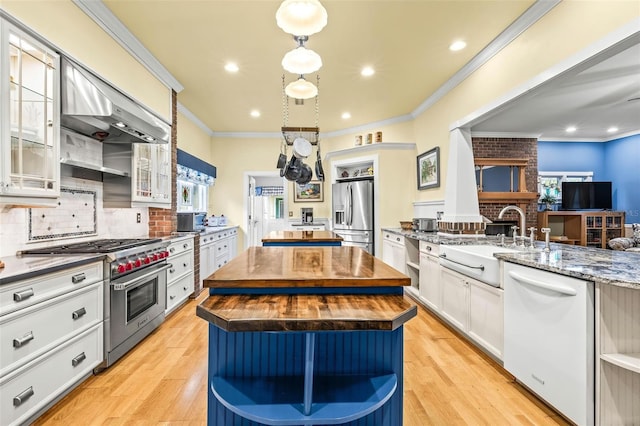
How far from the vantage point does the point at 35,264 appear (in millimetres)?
1714

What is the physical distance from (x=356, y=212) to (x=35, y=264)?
446 cm

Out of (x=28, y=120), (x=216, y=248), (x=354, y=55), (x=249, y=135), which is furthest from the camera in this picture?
(x=249, y=135)

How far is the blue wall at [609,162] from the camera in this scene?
17.9 ft

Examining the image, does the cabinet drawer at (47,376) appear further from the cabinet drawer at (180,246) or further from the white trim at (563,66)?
the white trim at (563,66)

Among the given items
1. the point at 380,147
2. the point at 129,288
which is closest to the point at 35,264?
the point at 129,288

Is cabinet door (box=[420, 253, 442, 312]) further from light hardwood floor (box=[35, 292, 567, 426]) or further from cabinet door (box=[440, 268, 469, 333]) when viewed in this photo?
light hardwood floor (box=[35, 292, 567, 426])

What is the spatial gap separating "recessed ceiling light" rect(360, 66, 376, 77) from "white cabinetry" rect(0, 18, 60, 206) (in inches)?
115

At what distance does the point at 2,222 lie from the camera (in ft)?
6.35

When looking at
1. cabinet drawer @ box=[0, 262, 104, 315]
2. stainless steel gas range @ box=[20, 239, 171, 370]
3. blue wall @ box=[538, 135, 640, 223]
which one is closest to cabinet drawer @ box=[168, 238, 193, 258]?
stainless steel gas range @ box=[20, 239, 171, 370]

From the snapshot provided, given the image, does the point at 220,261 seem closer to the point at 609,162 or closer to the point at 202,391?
the point at 202,391

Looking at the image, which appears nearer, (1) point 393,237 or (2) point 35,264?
(2) point 35,264

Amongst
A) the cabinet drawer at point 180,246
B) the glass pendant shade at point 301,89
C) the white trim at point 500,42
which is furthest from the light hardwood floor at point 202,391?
the white trim at point 500,42

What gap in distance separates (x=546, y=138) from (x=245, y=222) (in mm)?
6427

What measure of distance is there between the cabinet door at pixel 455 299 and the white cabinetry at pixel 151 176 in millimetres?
3337
